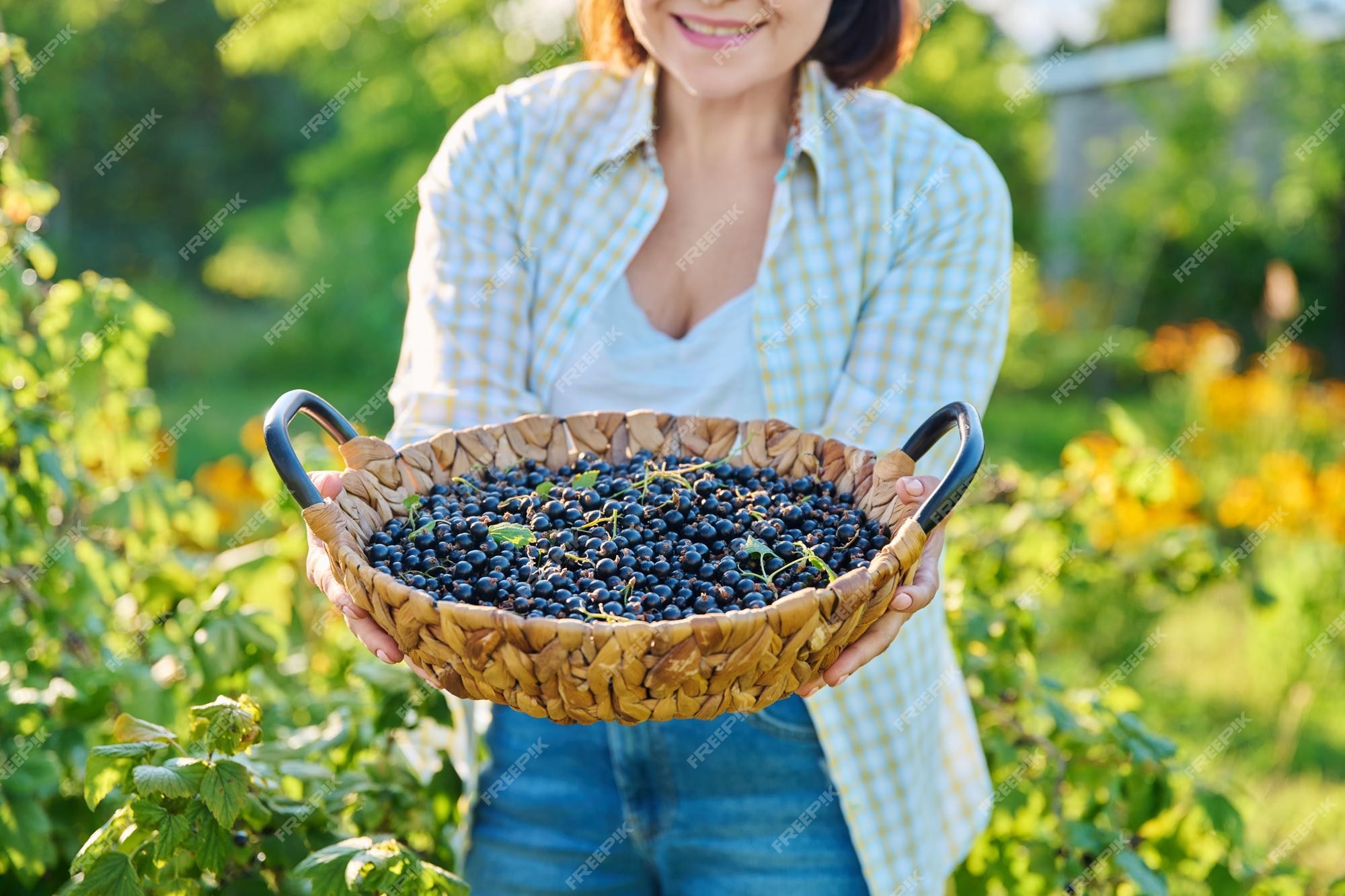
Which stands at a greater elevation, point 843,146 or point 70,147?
point 843,146

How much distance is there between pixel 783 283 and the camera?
5.86 ft

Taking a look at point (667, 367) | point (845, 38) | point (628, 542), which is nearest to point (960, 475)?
point (628, 542)

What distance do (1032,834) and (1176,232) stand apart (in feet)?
23.4

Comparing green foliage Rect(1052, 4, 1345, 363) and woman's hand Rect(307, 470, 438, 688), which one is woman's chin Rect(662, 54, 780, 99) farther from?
green foliage Rect(1052, 4, 1345, 363)

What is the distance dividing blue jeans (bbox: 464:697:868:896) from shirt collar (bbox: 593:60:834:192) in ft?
2.73

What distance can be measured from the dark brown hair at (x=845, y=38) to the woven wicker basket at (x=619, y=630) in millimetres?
779

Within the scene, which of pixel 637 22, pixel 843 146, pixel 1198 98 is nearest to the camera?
pixel 637 22

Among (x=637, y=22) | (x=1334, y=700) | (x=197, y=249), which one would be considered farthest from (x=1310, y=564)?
(x=197, y=249)

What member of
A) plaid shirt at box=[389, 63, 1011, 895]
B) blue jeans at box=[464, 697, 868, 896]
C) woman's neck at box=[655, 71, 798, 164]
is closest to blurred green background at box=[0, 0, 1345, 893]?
blue jeans at box=[464, 697, 868, 896]

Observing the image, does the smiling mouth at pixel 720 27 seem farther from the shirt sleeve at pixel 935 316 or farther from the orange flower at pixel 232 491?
the orange flower at pixel 232 491

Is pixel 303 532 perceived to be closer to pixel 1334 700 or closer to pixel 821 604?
pixel 821 604

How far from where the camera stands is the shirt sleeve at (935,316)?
5.65 feet

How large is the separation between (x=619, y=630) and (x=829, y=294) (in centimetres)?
83

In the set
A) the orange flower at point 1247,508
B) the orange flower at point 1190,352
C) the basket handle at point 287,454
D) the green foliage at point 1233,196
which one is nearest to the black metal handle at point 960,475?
the basket handle at point 287,454
